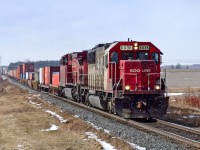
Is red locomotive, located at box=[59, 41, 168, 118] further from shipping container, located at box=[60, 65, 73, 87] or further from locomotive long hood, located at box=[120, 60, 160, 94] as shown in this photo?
shipping container, located at box=[60, 65, 73, 87]

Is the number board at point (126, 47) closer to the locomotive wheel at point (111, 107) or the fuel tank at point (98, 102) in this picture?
the locomotive wheel at point (111, 107)

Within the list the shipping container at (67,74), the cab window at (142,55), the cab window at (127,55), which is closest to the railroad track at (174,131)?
the cab window at (127,55)

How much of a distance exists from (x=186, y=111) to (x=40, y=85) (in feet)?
111

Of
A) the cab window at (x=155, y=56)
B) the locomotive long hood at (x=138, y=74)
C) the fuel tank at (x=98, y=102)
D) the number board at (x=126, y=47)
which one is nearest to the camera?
the locomotive long hood at (x=138, y=74)

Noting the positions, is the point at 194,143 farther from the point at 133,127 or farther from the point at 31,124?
the point at 31,124

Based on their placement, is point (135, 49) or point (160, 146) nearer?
point (160, 146)

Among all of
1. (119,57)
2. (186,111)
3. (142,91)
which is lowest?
(186,111)

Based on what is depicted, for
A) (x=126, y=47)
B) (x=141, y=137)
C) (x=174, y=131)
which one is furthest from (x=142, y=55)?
(x=141, y=137)

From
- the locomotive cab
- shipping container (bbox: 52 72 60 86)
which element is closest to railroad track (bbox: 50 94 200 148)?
the locomotive cab

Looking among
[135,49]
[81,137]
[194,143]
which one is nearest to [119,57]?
[135,49]

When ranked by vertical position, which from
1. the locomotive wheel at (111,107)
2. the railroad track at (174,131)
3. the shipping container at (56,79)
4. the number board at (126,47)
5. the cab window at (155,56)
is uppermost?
the number board at (126,47)

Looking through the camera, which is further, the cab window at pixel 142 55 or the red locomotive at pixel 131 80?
the cab window at pixel 142 55

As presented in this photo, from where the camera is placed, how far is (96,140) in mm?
11469

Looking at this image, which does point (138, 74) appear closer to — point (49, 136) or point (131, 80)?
point (131, 80)
